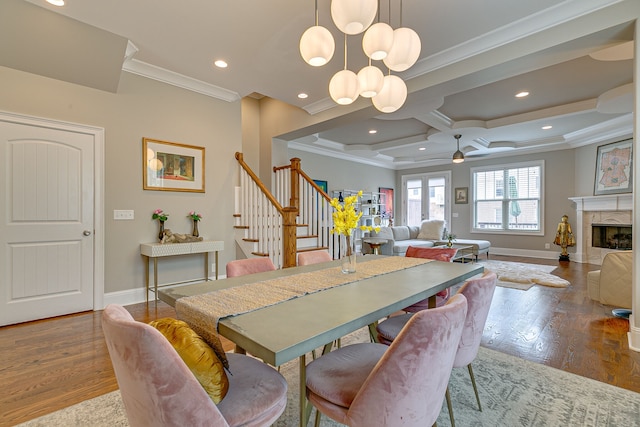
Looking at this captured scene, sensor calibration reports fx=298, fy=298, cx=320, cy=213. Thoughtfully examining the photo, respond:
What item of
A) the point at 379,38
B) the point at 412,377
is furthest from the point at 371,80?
the point at 412,377

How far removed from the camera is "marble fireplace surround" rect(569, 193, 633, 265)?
5.75 meters

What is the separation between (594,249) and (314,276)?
7.42 m

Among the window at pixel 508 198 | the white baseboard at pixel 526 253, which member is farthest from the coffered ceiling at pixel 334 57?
the white baseboard at pixel 526 253

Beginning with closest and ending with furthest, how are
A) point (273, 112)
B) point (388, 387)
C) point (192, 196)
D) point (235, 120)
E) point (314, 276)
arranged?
1. point (388, 387)
2. point (314, 276)
3. point (192, 196)
4. point (235, 120)
5. point (273, 112)

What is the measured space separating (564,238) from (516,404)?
654 centimetres

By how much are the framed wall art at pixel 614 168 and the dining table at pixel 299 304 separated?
238 inches

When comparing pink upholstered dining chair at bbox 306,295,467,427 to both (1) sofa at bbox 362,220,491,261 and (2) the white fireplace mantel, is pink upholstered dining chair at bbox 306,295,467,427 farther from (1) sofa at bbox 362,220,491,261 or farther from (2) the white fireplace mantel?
(2) the white fireplace mantel

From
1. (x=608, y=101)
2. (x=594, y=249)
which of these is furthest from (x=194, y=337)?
(x=594, y=249)

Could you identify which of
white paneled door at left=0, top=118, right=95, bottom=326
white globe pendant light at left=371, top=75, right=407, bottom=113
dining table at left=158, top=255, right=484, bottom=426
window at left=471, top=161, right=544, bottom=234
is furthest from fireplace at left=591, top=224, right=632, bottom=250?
white paneled door at left=0, top=118, right=95, bottom=326

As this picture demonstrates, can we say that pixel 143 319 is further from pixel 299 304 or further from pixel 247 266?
pixel 299 304

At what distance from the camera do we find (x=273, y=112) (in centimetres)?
521

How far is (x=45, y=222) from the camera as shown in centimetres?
307

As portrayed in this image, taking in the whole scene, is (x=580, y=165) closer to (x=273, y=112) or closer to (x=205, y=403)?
(x=273, y=112)

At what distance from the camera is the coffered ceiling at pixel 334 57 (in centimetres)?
240
